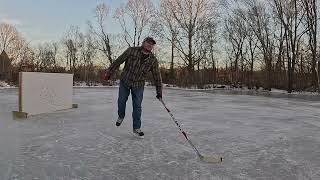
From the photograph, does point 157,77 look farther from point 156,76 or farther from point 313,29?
point 313,29

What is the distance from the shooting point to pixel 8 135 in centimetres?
518

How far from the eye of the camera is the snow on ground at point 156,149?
3.36 m

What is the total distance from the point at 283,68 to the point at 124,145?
1014 inches

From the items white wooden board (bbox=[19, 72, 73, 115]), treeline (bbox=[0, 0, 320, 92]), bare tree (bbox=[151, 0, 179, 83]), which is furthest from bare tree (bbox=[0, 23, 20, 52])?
white wooden board (bbox=[19, 72, 73, 115])

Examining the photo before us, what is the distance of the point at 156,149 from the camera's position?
14.4ft

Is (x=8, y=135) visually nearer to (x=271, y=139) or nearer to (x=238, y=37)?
(x=271, y=139)

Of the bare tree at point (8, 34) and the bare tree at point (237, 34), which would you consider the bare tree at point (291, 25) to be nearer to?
the bare tree at point (237, 34)

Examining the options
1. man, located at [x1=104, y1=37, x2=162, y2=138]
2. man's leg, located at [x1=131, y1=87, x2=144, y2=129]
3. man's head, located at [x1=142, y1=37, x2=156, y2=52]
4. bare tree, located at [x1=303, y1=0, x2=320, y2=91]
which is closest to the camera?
→ man's head, located at [x1=142, y1=37, x2=156, y2=52]

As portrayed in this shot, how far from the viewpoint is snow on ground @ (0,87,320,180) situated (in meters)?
3.36

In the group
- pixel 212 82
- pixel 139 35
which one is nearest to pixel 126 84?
pixel 212 82

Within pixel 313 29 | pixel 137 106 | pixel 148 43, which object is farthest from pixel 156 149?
pixel 313 29

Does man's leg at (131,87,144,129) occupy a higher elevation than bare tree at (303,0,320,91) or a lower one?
lower

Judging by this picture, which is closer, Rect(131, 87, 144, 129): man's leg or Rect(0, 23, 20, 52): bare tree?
Rect(131, 87, 144, 129): man's leg

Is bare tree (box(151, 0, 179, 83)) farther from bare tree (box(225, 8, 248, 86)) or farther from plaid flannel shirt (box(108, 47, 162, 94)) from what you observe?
plaid flannel shirt (box(108, 47, 162, 94))
